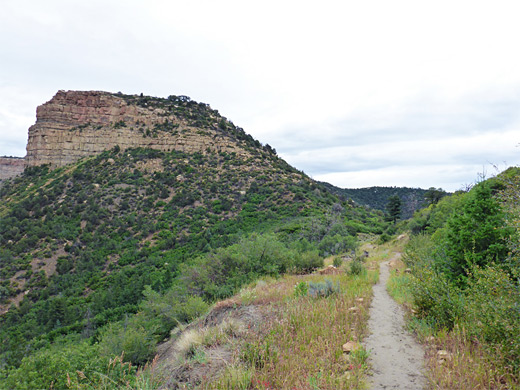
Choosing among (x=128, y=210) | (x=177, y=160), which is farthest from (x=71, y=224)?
(x=177, y=160)

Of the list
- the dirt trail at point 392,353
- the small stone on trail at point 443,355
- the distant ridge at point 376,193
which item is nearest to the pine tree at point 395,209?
the distant ridge at point 376,193

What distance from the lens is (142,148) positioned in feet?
160

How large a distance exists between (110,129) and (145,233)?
89.9 feet

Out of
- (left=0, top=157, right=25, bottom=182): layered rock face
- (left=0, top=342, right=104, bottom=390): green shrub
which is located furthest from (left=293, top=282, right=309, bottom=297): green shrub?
(left=0, top=157, right=25, bottom=182): layered rock face

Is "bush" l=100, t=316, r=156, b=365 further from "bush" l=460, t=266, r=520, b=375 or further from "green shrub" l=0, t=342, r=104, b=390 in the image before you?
"bush" l=460, t=266, r=520, b=375

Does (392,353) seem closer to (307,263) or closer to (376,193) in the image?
(307,263)

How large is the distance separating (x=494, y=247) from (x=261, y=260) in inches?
318

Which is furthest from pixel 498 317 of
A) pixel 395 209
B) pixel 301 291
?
pixel 395 209

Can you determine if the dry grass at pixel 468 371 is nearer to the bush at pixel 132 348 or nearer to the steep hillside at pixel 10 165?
the bush at pixel 132 348

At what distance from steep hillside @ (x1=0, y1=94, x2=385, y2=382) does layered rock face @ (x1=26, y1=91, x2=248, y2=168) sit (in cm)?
62

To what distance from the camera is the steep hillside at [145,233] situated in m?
12.7

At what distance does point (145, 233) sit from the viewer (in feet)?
111

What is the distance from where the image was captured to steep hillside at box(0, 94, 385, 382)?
500 inches

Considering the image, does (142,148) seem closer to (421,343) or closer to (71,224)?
(71,224)
